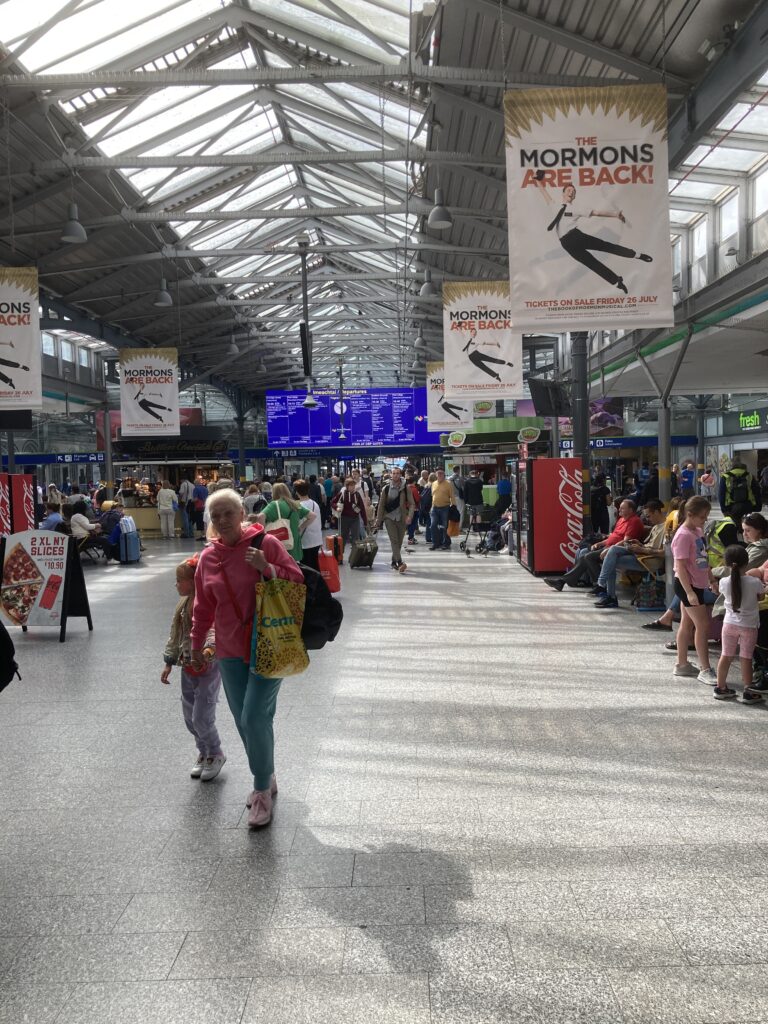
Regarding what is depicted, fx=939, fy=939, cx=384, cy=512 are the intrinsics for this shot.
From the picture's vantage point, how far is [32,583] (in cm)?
988

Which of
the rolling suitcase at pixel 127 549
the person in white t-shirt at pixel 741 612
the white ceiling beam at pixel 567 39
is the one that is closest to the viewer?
the person in white t-shirt at pixel 741 612

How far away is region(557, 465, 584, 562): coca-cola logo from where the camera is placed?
1385cm

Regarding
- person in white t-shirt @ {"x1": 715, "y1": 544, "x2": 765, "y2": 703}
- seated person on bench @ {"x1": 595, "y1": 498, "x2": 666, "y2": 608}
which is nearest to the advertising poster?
seated person on bench @ {"x1": 595, "y1": 498, "x2": 666, "y2": 608}

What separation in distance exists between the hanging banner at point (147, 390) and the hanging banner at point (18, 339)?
7345 mm

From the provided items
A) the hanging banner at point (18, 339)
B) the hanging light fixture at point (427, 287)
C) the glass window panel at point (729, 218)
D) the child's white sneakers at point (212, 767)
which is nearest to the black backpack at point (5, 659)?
the child's white sneakers at point (212, 767)

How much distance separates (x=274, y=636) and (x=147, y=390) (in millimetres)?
18212

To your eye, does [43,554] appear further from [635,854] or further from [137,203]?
[137,203]

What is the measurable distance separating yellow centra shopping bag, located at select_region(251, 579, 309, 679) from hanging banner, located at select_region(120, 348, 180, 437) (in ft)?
57.9

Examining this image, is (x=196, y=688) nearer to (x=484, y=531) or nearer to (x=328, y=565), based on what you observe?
(x=328, y=565)

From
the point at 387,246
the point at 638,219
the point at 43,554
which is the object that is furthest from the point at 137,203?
the point at 638,219

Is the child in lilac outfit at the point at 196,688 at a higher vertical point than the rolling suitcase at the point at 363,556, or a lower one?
higher

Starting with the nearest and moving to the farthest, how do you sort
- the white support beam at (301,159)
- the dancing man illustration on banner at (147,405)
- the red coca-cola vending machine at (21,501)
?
the white support beam at (301,159) < the red coca-cola vending machine at (21,501) < the dancing man illustration on banner at (147,405)

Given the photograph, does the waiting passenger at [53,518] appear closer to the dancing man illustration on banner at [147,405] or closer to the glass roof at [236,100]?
the glass roof at [236,100]

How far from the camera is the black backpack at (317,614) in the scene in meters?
4.44
